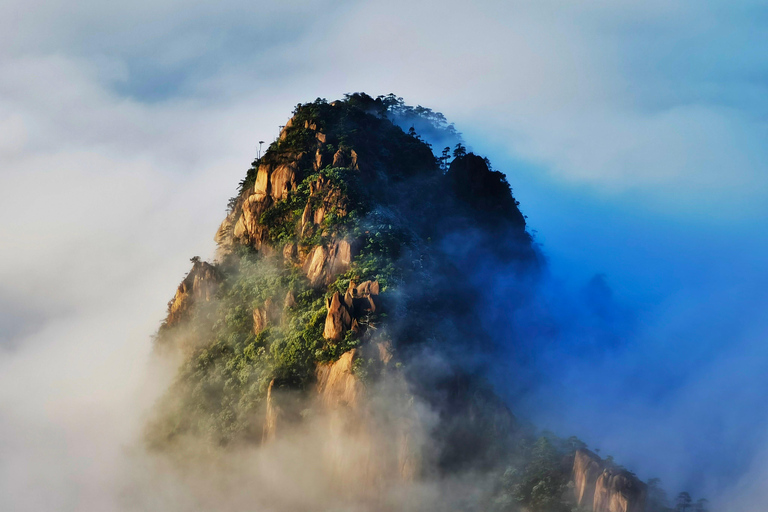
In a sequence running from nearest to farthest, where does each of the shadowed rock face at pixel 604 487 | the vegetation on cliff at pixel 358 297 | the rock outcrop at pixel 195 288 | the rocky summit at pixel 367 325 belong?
the shadowed rock face at pixel 604 487 → the rocky summit at pixel 367 325 → the vegetation on cliff at pixel 358 297 → the rock outcrop at pixel 195 288

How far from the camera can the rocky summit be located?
89062 millimetres

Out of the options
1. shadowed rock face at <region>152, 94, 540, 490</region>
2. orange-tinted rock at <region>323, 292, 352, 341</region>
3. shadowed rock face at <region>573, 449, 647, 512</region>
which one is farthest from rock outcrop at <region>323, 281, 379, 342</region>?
shadowed rock face at <region>573, 449, 647, 512</region>

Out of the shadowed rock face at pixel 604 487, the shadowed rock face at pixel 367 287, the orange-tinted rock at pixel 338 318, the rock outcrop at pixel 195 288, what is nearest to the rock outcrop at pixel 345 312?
the orange-tinted rock at pixel 338 318

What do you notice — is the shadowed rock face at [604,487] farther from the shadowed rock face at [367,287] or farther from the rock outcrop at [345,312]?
the rock outcrop at [345,312]

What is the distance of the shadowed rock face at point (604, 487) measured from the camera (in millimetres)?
80188

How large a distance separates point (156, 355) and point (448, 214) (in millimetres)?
43779

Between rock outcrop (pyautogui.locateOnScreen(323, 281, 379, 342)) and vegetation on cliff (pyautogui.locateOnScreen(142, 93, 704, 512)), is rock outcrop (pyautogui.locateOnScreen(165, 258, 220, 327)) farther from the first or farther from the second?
rock outcrop (pyautogui.locateOnScreen(323, 281, 379, 342))

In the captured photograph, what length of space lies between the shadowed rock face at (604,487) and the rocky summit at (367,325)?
0.44 feet

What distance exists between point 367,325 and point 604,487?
1115 inches

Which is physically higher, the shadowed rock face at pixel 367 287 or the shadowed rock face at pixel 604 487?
the shadowed rock face at pixel 367 287

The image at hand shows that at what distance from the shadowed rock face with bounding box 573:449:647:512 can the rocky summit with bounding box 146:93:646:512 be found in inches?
5.2

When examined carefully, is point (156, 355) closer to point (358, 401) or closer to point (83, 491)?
point (83, 491)

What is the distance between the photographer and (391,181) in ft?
376

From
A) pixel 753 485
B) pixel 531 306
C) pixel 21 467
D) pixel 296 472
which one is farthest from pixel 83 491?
pixel 753 485
